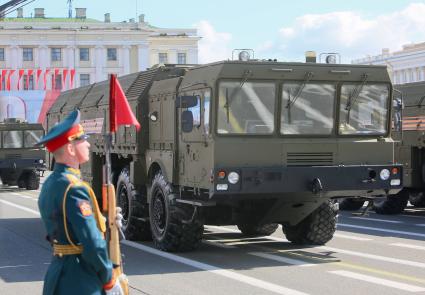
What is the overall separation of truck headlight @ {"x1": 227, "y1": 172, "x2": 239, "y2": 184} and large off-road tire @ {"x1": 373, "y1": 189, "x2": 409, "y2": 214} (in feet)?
30.6

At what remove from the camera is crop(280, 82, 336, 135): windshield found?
1190 cm

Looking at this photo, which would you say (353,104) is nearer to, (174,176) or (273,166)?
(273,166)

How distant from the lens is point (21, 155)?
32344mm

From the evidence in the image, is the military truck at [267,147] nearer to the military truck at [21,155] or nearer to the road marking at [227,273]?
the road marking at [227,273]

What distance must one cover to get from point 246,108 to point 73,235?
6970 millimetres

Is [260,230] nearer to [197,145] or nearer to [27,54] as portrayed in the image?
[197,145]

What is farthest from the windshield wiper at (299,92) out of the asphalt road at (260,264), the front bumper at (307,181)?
the asphalt road at (260,264)

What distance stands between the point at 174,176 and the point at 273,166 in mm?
1811

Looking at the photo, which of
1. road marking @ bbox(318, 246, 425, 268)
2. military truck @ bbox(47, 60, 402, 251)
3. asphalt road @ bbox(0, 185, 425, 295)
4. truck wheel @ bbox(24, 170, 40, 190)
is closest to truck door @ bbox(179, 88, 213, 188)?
military truck @ bbox(47, 60, 402, 251)

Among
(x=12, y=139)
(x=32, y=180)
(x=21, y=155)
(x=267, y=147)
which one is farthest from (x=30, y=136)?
(x=267, y=147)

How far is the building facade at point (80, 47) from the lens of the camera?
120 meters

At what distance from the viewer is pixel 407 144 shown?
18875 millimetres

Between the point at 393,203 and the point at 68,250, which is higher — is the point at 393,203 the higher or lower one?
the lower one

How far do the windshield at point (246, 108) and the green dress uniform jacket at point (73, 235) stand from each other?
658cm
